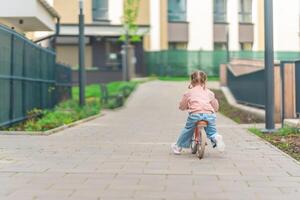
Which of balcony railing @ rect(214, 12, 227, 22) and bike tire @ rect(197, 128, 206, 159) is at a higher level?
balcony railing @ rect(214, 12, 227, 22)

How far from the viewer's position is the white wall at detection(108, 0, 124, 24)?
48250 millimetres

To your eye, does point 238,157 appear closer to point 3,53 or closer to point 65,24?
point 3,53

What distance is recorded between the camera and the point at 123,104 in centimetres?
2941

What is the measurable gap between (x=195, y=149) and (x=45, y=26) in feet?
43.4

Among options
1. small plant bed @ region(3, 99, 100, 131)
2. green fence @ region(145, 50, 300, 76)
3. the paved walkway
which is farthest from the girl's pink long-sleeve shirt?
green fence @ region(145, 50, 300, 76)

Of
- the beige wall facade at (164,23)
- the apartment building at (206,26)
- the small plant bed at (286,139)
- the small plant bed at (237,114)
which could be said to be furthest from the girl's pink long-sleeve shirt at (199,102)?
the beige wall facade at (164,23)

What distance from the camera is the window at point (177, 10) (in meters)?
50.7

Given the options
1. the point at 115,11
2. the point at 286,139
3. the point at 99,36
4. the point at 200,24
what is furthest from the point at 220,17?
the point at 286,139

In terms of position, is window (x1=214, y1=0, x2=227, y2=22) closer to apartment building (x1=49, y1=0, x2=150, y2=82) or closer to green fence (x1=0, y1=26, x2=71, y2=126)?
apartment building (x1=49, y1=0, x2=150, y2=82)

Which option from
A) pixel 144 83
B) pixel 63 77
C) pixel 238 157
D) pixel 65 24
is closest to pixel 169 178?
pixel 238 157

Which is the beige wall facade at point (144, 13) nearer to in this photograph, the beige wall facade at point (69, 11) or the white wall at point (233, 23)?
the beige wall facade at point (69, 11)

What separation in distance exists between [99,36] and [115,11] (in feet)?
8.11

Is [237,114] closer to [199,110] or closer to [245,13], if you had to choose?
[199,110]

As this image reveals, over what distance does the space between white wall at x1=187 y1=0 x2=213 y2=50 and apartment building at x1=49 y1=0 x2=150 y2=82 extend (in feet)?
12.9
